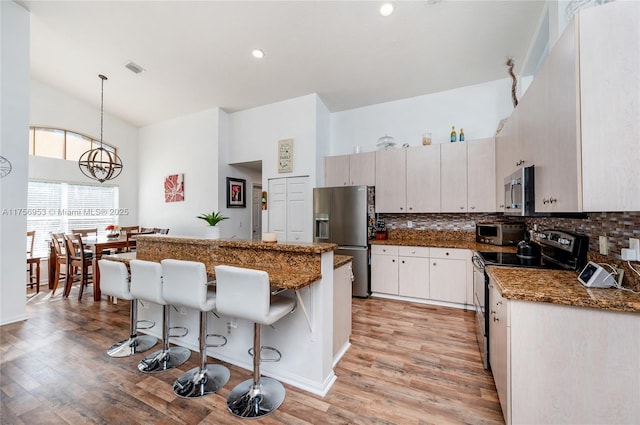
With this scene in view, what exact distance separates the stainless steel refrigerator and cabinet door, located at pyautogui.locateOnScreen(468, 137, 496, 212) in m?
1.41

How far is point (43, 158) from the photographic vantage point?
4.96m

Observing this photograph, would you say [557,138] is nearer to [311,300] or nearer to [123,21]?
[311,300]

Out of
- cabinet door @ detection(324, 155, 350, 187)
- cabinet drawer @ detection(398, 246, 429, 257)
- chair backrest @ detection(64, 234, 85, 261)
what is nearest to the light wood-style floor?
cabinet drawer @ detection(398, 246, 429, 257)

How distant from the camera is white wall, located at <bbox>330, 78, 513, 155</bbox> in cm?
390

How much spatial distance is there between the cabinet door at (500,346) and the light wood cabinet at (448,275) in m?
1.55

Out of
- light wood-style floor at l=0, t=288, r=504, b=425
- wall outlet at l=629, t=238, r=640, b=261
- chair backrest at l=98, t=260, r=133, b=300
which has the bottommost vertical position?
light wood-style floor at l=0, t=288, r=504, b=425

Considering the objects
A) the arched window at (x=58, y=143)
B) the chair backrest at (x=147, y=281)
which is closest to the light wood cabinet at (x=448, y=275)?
the chair backrest at (x=147, y=281)

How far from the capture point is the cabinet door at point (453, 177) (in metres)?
3.71

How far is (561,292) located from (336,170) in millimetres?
3563

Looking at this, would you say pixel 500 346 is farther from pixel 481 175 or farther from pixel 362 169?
pixel 362 169

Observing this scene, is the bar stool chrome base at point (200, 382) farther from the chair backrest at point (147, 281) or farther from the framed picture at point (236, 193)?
the framed picture at point (236, 193)

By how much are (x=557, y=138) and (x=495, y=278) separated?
91cm

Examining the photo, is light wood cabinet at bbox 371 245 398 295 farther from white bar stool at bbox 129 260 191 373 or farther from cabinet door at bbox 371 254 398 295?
white bar stool at bbox 129 260 191 373

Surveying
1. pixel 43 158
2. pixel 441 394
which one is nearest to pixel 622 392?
pixel 441 394
